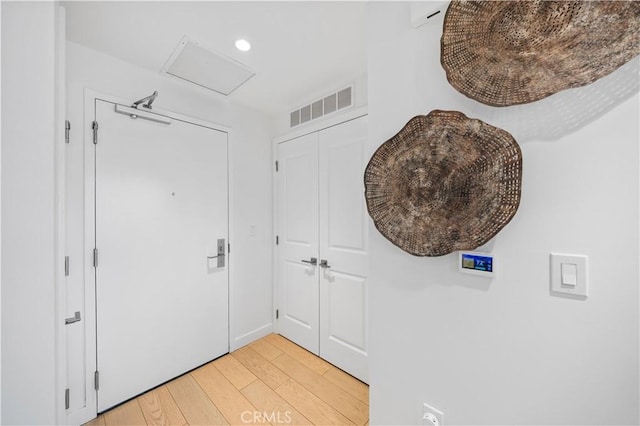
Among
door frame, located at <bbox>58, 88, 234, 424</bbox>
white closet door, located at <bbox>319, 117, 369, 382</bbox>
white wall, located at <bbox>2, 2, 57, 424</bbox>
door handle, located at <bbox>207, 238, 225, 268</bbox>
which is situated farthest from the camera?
door handle, located at <bbox>207, 238, 225, 268</bbox>

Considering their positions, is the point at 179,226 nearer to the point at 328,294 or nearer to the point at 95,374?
the point at 95,374

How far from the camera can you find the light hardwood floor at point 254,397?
5.03 feet

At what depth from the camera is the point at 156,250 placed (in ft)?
5.94

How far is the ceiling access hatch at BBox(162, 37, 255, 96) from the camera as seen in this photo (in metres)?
1.57

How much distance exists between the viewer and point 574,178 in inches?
28.4

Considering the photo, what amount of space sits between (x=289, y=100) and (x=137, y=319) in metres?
2.20

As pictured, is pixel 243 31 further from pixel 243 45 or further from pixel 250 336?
pixel 250 336

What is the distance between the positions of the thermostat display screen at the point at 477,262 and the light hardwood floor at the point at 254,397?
131cm

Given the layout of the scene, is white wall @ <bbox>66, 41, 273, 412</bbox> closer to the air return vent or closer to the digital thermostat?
the air return vent

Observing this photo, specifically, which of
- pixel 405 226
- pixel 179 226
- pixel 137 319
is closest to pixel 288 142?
pixel 179 226

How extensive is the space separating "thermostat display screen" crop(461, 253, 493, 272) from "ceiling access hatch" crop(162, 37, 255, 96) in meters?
1.86

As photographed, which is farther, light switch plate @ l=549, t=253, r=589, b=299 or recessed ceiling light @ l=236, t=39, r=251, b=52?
recessed ceiling light @ l=236, t=39, r=251, b=52

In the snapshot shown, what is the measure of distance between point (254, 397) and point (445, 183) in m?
1.89

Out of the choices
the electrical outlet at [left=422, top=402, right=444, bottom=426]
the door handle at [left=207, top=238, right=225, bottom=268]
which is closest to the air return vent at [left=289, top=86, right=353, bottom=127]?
the door handle at [left=207, top=238, right=225, bottom=268]
